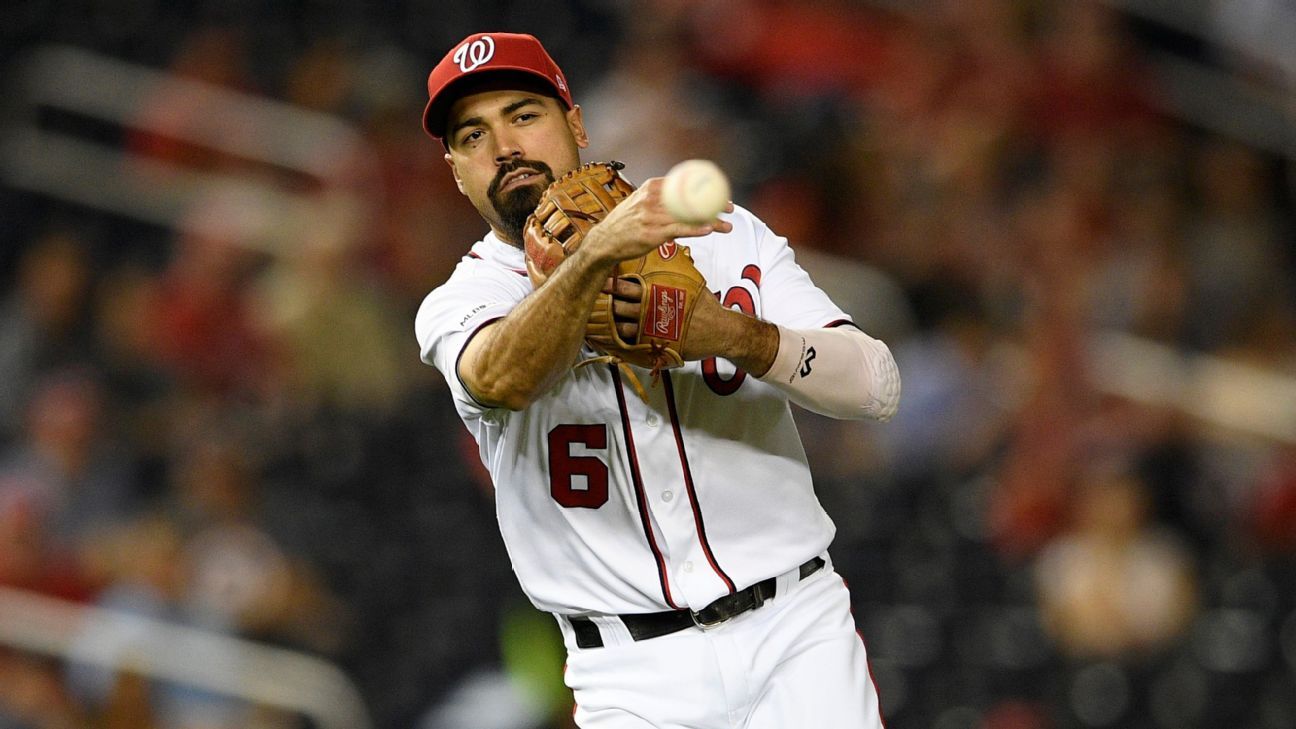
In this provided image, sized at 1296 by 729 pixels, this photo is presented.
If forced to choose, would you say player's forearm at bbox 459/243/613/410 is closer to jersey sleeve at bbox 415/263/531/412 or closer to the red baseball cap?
jersey sleeve at bbox 415/263/531/412

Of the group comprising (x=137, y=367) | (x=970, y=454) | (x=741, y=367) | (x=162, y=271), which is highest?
(x=162, y=271)

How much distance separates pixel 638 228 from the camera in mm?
1993

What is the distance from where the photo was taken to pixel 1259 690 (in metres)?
5.05

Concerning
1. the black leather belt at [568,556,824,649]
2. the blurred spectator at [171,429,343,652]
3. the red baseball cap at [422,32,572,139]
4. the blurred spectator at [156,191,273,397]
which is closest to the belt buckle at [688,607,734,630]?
the black leather belt at [568,556,824,649]

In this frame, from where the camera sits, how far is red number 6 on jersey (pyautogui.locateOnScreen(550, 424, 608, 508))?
2.47m

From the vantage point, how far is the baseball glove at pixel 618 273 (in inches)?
84.9

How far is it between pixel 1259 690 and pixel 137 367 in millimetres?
4086

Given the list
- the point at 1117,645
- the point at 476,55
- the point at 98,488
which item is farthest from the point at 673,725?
the point at 98,488

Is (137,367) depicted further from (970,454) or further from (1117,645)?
(1117,645)

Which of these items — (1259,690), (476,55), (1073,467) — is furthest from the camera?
(1073,467)

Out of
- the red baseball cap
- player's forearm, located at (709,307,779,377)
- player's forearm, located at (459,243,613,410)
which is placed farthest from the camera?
the red baseball cap

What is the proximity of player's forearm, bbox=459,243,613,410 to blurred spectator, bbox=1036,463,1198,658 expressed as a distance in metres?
3.43

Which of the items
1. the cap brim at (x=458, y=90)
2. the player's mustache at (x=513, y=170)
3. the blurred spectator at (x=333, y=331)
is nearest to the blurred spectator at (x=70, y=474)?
the blurred spectator at (x=333, y=331)

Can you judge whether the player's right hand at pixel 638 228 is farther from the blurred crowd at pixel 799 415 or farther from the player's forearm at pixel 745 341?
the blurred crowd at pixel 799 415
